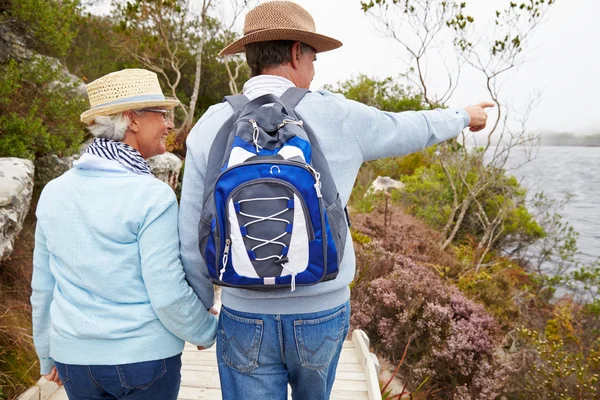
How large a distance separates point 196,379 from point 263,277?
2093 mm

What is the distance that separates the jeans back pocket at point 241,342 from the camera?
138 centimetres

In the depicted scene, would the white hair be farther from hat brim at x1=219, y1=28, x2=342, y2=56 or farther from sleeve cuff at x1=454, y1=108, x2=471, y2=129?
sleeve cuff at x1=454, y1=108, x2=471, y2=129

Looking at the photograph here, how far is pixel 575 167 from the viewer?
61.8 ft

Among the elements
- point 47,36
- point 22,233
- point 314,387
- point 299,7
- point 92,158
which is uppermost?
point 47,36

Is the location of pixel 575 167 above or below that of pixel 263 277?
below

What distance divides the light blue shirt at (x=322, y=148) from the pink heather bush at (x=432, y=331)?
2941mm

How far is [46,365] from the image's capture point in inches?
64.2

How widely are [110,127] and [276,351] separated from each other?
3.08 feet

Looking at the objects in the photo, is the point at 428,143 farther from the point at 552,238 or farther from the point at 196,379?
the point at 552,238

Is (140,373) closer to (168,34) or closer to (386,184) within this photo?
(386,184)

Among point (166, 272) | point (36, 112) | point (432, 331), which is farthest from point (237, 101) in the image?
point (36, 112)

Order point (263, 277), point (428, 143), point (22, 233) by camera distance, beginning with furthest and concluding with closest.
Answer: point (22, 233), point (428, 143), point (263, 277)

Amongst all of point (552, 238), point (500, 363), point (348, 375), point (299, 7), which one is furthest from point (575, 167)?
point (299, 7)

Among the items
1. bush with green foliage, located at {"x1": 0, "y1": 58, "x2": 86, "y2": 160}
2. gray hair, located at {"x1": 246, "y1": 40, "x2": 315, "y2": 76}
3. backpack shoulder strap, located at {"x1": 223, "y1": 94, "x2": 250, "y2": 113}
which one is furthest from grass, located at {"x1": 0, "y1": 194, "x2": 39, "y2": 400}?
gray hair, located at {"x1": 246, "y1": 40, "x2": 315, "y2": 76}
